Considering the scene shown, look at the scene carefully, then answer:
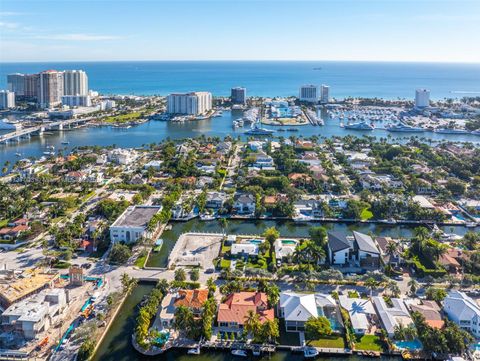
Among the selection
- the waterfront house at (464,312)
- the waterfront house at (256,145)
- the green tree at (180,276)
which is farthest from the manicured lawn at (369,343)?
the waterfront house at (256,145)

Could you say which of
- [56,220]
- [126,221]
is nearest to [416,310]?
[126,221]

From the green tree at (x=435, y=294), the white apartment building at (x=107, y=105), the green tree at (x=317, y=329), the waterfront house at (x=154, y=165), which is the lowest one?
the green tree at (x=317, y=329)

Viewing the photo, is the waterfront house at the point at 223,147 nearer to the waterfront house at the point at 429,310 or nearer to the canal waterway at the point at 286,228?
the canal waterway at the point at 286,228

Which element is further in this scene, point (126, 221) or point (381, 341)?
point (126, 221)

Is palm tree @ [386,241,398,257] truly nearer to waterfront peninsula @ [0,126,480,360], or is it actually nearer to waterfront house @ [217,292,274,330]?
waterfront peninsula @ [0,126,480,360]

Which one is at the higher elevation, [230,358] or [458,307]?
[458,307]

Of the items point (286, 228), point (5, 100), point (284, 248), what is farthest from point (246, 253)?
point (5, 100)

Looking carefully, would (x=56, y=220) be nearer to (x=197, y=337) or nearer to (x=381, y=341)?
(x=197, y=337)
